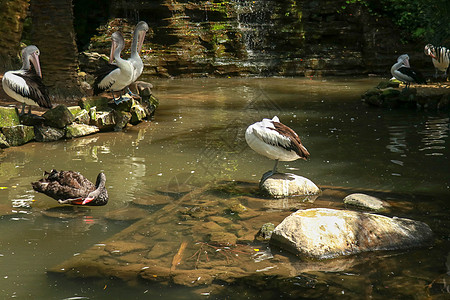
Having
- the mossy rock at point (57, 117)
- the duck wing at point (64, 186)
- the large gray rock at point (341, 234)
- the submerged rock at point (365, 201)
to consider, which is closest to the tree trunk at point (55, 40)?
the mossy rock at point (57, 117)

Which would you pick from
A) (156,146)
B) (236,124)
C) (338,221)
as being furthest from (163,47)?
(338,221)

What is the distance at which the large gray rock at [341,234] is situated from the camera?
5117 millimetres

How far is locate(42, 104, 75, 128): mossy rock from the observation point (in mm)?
10305

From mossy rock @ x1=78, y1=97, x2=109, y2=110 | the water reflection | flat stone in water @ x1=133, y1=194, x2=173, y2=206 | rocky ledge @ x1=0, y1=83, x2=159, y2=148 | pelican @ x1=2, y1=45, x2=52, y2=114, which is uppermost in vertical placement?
pelican @ x1=2, y1=45, x2=52, y2=114

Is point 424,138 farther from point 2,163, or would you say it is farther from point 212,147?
point 2,163

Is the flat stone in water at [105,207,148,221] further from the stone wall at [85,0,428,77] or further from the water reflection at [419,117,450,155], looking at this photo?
the stone wall at [85,0,428,77]

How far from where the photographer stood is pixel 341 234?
206 inches

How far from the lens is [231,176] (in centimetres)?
789

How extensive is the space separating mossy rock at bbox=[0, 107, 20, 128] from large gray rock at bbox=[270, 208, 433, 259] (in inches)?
254

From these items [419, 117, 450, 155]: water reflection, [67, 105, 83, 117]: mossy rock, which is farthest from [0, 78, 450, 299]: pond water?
[67, 105, 83, 117]: mossy rock

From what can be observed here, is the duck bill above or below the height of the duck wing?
below

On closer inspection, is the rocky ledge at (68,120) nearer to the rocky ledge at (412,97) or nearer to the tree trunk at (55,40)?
the tree trunk at (55,40)

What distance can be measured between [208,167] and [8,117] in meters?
4.13

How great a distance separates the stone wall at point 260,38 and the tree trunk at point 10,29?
6.88 meters
